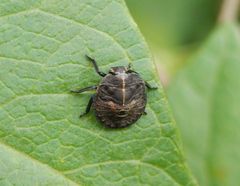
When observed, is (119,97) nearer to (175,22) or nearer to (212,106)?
(212,106)

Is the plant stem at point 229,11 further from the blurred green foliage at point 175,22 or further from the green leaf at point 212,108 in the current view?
the blurred green foliage at point 175,22

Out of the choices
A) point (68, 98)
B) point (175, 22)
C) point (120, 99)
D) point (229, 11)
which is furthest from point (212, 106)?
point (175, 22)

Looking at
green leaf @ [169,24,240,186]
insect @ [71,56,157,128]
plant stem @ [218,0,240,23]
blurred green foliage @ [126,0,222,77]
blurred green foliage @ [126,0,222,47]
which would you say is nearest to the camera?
insect @ [71,56,157,128]

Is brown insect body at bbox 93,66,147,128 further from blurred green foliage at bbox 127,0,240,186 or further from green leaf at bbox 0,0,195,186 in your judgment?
blurred green foliage at bbox 127,0,240,186

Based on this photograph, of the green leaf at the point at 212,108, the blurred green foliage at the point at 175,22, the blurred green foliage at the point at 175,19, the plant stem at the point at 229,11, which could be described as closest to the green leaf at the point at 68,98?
the green leaf at the point at 212,108

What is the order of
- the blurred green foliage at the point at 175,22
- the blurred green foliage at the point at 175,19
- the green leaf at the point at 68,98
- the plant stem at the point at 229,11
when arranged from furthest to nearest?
the blurred green foliage at the point at 175,19
the blurred green foliage at the point at 175,22
the plant stem at the point at 229,11
the green leaf at the point at 68,98

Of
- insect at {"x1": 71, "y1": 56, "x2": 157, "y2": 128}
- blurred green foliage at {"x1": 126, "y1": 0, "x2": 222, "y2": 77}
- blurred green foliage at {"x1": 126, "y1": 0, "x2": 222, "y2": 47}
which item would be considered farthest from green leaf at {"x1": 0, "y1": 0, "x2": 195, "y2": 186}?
blurred green foliage at {"x1": 126, "y1": 0, "x2": 222, "y2": 47}

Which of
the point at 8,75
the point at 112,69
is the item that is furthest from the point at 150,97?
the point at 8,75
